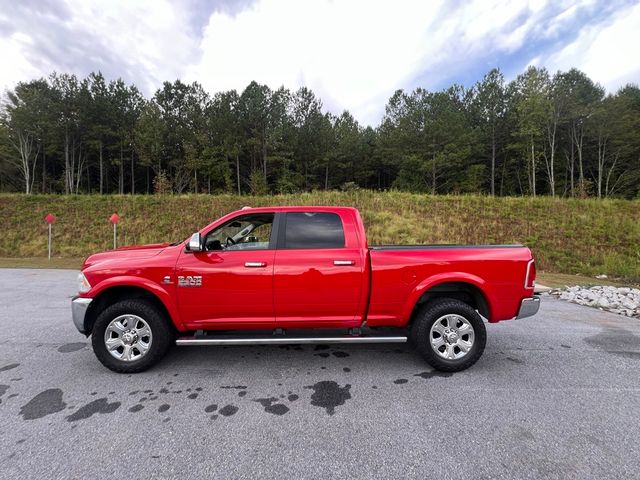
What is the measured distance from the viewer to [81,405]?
289 centimetres

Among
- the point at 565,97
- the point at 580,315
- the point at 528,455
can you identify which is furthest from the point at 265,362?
the point at 565,97

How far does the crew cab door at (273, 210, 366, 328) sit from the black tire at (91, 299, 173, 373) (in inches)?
54.6

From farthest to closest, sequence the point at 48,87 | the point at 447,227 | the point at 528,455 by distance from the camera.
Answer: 1. the point at 48,87
2. the point at 447,227
3. the point at 528,455

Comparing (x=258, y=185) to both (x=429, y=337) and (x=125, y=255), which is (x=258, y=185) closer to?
(x=125, y=255)

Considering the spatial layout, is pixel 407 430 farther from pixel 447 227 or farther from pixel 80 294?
pixel 447 227

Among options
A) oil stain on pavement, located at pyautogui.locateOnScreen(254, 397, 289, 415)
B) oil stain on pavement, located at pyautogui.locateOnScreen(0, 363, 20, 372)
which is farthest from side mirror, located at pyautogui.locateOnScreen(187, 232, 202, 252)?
oil stain on pavement, located at pyautogui.locateOnScreen(0, 363, 20, 372)

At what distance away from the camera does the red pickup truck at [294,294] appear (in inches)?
137

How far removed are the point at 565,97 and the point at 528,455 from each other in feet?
139

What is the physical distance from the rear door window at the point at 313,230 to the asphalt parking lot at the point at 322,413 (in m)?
1.51

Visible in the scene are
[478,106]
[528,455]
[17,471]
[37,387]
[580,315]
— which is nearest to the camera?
[17,471]

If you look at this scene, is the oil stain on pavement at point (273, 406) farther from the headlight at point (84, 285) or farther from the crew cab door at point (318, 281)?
the headlight at point (84, 285)

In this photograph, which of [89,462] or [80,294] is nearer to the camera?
[89,462]

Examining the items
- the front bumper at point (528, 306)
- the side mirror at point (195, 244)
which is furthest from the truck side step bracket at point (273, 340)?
the front bumper at point (528, 306)

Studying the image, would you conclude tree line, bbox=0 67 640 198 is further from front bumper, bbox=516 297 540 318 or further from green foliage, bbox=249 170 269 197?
front bumper, bbox=516 297 540 318
